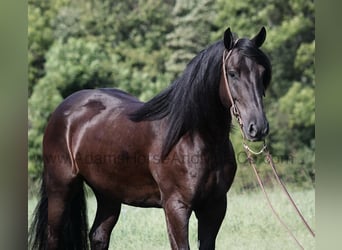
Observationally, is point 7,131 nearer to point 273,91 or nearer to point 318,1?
point 318,1

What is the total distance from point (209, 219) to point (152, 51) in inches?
277

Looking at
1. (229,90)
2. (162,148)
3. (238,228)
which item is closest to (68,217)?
(162,148)

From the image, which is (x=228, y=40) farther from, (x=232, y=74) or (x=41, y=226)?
(x=41, y=226)

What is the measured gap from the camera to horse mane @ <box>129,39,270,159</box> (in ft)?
10.9

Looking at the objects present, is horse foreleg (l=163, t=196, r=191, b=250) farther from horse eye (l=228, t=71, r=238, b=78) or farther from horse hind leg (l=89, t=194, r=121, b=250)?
horse hind leg (l=89, t=194, r=121, b=250)

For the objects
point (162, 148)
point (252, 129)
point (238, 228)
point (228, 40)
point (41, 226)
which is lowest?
point (238, 228)

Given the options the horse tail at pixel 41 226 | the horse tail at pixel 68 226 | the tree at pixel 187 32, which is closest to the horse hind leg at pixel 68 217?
the horse tail at pixel 68 226

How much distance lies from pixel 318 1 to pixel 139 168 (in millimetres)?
2050

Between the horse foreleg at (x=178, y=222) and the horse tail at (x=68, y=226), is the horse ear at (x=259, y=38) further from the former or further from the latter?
the horse tail at (x=68, y=226)

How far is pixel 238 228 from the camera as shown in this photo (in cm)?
605

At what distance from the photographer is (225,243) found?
557 centimetres

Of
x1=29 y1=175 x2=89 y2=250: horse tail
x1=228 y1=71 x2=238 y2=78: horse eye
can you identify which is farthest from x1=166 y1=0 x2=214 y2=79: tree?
x1=228 y1=71 x2=238 y2=78: horse eye

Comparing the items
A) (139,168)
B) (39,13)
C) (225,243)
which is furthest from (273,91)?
(139,168)

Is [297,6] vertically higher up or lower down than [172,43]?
higher up
